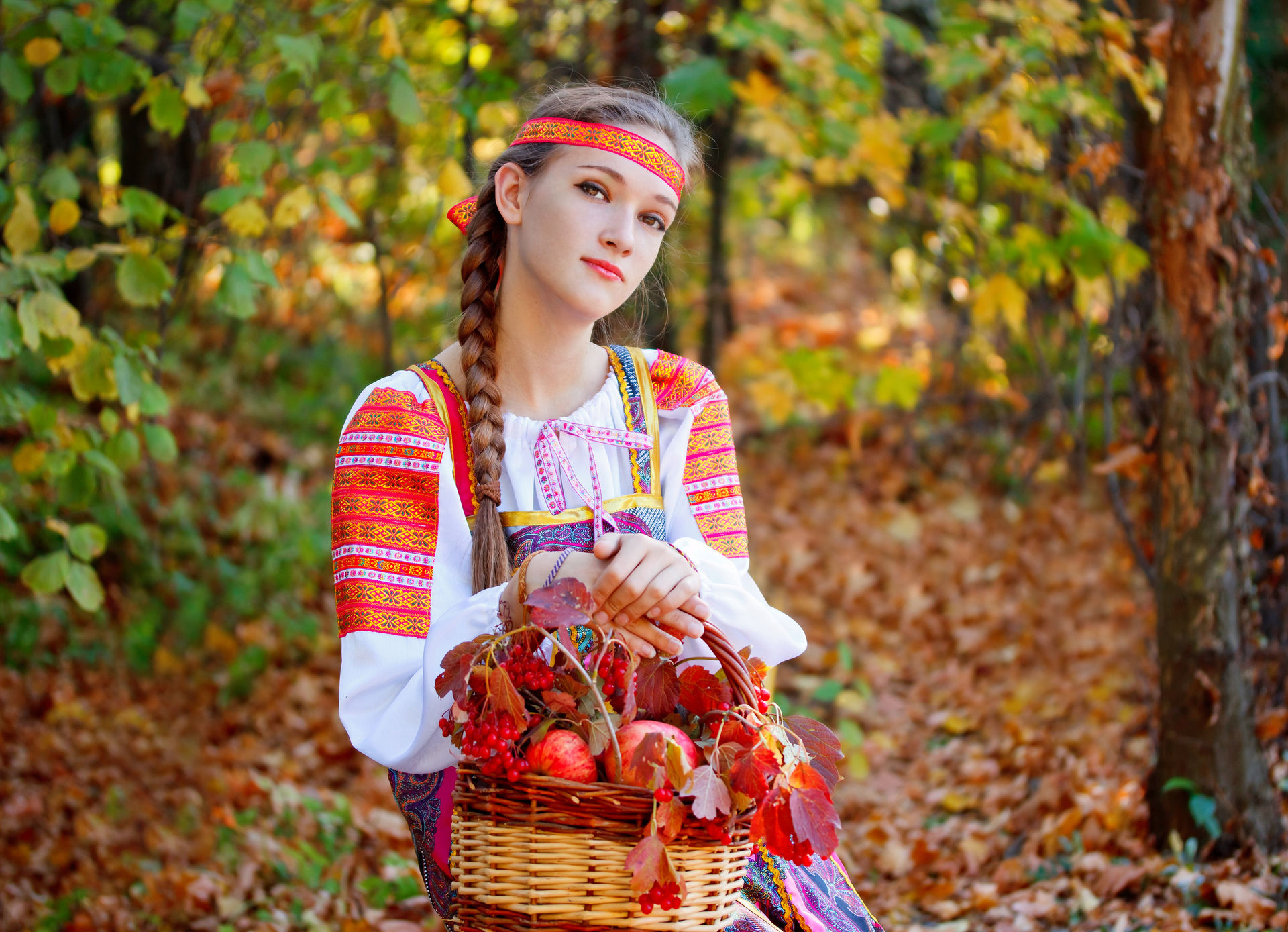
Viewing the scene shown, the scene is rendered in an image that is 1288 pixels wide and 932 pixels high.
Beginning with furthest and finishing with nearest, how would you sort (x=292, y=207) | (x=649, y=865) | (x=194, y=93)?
(x=292, y=207) < (x=194, y=93) < (x=649, y=865)

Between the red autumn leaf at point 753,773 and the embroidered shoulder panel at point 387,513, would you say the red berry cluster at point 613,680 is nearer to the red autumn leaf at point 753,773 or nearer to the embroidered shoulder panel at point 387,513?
the red autumn leaf at point 753,773

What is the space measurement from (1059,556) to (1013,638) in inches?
30.9

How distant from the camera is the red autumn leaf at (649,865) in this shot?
1.31 metres

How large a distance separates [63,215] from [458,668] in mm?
1923

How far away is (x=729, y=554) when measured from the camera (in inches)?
81.2

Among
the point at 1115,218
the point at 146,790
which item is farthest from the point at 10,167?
the point at 1115,218

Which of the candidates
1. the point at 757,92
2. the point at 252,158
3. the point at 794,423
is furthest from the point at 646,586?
the point at 794,423

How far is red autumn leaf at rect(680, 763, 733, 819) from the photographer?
133 cm

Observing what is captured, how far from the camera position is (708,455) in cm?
213

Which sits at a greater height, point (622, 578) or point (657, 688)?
point (622, 578)

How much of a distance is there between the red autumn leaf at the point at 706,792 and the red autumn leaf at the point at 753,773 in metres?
0.03

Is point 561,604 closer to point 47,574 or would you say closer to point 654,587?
point 654,587

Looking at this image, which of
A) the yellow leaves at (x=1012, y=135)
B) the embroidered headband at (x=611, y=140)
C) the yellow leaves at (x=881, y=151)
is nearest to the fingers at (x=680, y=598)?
the embroidered headband at (x=611, y=140)

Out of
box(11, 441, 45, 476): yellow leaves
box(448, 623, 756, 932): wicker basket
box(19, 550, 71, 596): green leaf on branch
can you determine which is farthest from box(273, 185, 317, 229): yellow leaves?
box(448, 623, 756, 932): wicker basket
